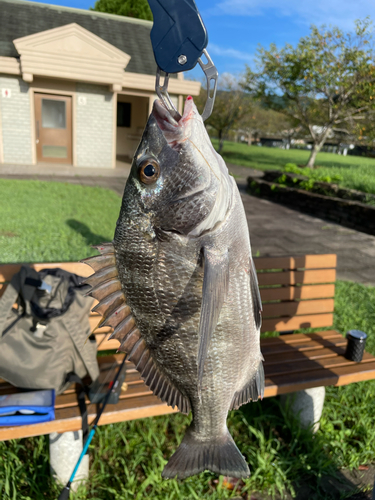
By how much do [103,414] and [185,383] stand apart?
144 cm

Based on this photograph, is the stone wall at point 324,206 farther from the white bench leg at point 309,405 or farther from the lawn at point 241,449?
the white bench leg at point 309,405

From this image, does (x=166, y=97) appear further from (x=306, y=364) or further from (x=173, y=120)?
(x=306, y=364)

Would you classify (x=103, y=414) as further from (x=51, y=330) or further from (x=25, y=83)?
(x=25, y=83)

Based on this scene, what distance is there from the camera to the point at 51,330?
8.60 feet

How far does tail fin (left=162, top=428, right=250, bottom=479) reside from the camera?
4.30 feet

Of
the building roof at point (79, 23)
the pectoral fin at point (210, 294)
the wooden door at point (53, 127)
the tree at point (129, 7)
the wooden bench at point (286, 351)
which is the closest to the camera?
the pectoral fin at point (210, 294)

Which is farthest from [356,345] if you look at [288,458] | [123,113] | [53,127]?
[123,113]

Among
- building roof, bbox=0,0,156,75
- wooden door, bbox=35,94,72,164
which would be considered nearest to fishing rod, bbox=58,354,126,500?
wooden door, bbox=35,94,72,164

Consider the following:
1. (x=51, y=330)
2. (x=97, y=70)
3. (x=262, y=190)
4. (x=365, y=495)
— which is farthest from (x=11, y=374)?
(x=97, y=70)

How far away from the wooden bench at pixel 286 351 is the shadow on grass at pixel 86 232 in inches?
141

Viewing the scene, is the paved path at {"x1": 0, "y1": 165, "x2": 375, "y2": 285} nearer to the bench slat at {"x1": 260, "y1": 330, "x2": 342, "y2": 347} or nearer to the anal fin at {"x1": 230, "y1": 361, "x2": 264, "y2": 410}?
the bench slat at {"x1": 260, "y1": 330, "x2": 342, "y2": 347}

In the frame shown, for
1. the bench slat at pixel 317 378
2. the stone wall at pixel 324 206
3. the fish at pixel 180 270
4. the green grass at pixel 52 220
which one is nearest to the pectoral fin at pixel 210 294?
the fish at pixel 180 270

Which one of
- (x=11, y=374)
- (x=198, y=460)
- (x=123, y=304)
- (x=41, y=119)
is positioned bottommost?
(x=11, y=374)

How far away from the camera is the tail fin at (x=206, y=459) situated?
4.30 ft
